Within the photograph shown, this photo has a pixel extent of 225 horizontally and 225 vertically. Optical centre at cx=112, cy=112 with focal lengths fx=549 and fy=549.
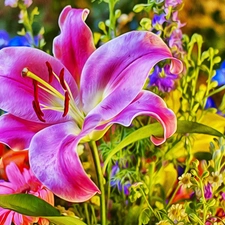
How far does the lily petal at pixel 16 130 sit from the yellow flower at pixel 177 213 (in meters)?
0.22

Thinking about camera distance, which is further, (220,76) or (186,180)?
(220,76)

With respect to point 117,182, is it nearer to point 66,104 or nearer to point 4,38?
point 66,104

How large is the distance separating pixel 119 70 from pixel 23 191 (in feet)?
0.73

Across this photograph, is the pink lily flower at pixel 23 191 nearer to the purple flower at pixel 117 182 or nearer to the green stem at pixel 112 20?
the purple flower at pixel 117 182

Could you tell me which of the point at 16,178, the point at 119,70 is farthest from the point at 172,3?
the point at 16,178

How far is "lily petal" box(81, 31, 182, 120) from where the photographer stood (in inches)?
30.2

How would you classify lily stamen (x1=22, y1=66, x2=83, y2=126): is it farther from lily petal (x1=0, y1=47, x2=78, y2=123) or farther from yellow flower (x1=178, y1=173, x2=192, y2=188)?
yellow flower (x1=178, y1=173, x2=192, y2=188)

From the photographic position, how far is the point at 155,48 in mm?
779

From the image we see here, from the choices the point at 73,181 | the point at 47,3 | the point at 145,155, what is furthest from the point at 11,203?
the point at 47,3

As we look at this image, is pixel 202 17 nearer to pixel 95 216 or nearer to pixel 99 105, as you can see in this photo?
pixel 99 105

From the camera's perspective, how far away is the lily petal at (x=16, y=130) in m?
0.78

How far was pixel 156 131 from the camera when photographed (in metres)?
0.78

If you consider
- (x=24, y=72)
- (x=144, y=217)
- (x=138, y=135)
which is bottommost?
(x=144, y=217)

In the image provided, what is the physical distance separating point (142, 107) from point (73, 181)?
140 mm
